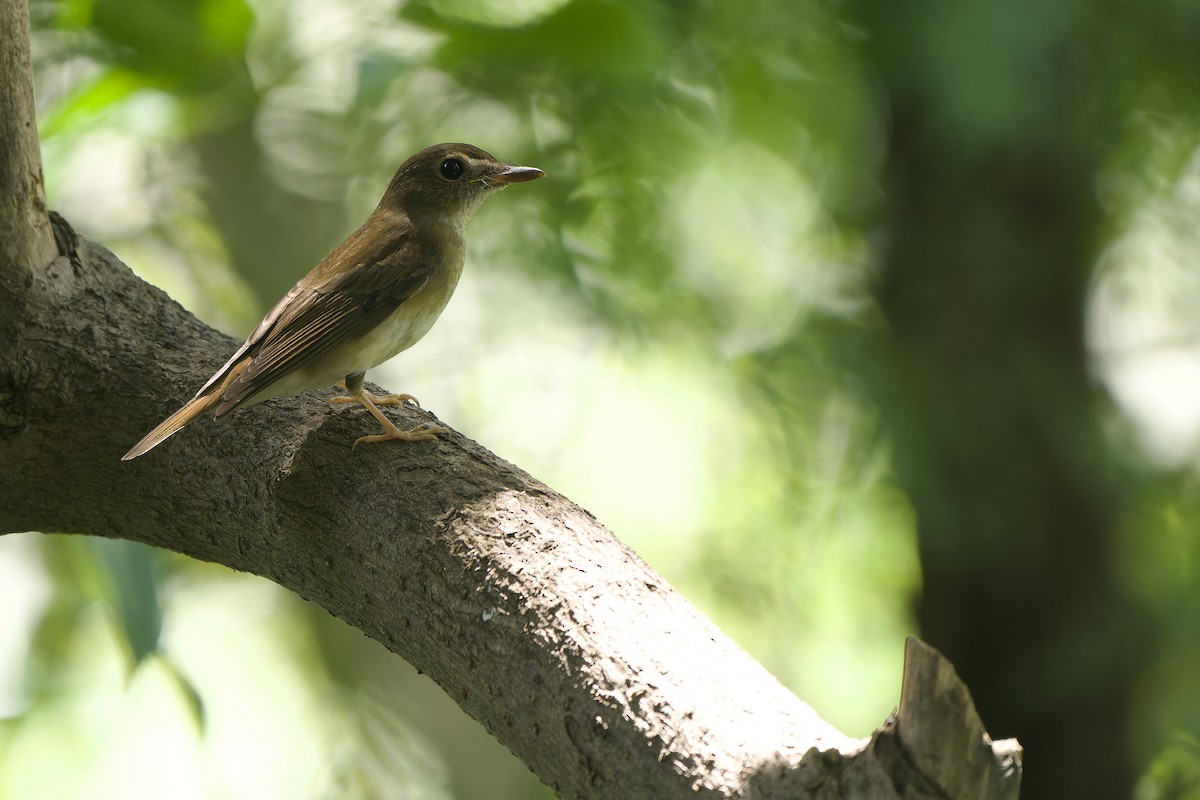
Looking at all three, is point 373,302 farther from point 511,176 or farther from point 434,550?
point 434,550

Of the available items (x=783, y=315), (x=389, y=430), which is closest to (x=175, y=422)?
(x=389, y=430)

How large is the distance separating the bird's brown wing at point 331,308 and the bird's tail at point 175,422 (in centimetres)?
7

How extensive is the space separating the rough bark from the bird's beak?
906 mm

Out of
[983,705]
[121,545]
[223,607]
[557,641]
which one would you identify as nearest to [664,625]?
[557,641]

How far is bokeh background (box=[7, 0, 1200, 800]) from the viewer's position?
13.7 ft

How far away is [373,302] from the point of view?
2.91m

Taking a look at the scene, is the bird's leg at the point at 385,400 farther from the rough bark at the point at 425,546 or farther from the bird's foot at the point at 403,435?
the bird's foot at the point at 403,435

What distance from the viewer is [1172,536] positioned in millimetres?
4926

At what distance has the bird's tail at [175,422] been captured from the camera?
2340mm

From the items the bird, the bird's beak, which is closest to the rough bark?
the bird

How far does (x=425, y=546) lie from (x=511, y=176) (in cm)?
153

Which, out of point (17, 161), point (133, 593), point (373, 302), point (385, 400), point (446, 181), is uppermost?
point (17, 161)

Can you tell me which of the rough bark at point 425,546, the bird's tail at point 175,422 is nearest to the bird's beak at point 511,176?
the rough bark at point 425,546

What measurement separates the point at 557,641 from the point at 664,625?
0.61 feet
